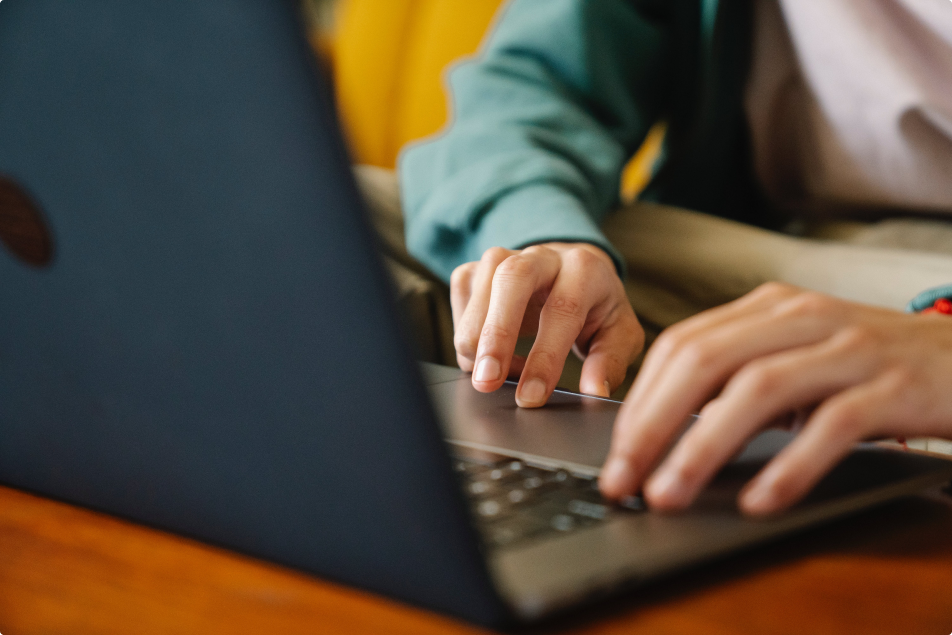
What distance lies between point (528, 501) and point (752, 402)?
0.08m

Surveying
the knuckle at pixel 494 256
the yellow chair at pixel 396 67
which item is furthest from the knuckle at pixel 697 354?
the yellow chair at pixel 396 67

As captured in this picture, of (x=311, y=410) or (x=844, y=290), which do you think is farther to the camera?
(x=844, y=290)

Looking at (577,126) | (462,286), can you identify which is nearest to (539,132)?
(577,126)

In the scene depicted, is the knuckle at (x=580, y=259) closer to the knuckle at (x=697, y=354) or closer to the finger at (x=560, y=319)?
the finger at (x=560, y=319)

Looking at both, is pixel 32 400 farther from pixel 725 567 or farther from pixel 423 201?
pixel 423 201

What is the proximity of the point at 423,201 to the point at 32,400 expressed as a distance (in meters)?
0.51

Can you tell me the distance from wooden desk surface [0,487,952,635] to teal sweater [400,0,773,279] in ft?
1.22

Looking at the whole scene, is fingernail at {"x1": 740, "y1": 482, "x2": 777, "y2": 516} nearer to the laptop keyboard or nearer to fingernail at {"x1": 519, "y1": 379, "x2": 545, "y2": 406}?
the laptop keyboard

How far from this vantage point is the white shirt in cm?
69

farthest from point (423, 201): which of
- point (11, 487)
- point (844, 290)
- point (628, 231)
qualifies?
point (11, 487)

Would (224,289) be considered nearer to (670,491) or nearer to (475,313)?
(670,491)

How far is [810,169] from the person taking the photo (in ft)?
2.69

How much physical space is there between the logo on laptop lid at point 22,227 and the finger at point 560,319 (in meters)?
0.25

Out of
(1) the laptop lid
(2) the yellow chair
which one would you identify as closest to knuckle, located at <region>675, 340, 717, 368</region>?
(1) the laptop lid
